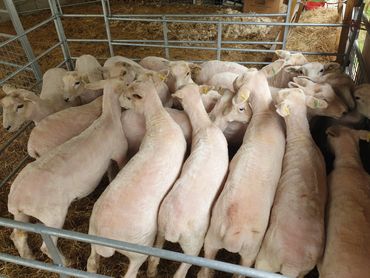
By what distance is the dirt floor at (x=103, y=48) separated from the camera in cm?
304

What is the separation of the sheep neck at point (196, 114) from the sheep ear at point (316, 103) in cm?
102

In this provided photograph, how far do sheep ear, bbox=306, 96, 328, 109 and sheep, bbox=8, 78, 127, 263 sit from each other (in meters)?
2.01

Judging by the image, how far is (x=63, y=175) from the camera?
277cm

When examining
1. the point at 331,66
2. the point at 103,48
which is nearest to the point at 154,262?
the point at 331,66

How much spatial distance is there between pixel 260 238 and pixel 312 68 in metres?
2.42

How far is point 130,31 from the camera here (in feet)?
26.4

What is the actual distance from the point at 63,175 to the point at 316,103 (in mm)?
2521

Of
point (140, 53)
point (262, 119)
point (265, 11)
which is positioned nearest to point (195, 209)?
point (262, 119)

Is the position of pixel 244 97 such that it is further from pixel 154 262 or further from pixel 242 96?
pixel 154 262

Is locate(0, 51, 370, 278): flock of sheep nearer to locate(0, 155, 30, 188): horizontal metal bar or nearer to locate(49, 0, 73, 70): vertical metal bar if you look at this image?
locate(0, 155, 30, 188): horizontal metal bar

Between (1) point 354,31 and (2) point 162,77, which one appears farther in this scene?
(1) point 354,31

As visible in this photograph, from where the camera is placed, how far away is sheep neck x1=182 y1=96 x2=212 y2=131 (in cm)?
326

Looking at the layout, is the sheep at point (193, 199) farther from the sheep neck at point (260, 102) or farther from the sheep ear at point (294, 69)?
the sheep ear at point (294, 69)

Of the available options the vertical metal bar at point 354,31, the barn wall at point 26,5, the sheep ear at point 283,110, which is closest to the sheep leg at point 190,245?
the sheep ear at point 283,110
